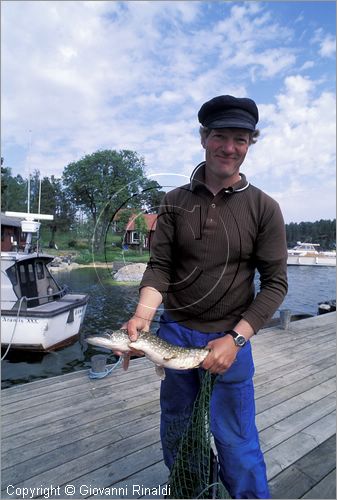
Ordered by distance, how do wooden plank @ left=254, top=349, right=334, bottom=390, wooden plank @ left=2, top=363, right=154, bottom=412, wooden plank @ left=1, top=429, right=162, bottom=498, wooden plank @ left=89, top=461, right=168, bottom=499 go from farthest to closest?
wooden plank @ left=254, top=349, right=334, bottom=390 → wooden plank @ left=2, top=363, right=154, bottom=412 → wooden plank @ left=1, top=429, right=162, bottom=498 → wooden plank @ left=89, top=461, right=168, bottom=499

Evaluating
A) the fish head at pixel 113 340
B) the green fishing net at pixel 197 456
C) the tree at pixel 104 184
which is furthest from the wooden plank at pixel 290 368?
the tree at pixel 104 184

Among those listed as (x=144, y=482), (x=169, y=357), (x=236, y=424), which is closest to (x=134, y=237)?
(x=169, y=357)

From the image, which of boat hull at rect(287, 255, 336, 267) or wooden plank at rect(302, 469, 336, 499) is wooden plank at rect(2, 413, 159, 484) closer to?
wooden plank at rect(302, 469, 336, 499)

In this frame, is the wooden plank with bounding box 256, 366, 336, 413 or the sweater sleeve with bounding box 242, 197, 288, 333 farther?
the wooden plank with bounding box 256, 366, 336, 413

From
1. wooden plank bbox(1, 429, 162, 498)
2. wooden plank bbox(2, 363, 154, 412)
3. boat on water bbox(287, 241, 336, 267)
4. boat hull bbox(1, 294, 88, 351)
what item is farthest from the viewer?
boat on water bbox(287, 241, 336, 267)

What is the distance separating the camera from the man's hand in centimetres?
196

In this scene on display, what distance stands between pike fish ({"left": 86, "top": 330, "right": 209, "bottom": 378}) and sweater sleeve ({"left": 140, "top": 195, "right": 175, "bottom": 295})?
39 centimetres

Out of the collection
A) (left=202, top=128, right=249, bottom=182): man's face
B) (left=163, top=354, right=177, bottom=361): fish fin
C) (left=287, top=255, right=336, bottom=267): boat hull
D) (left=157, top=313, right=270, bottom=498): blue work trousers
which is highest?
(left=202, top=128, right=249, bottom=182): man's face

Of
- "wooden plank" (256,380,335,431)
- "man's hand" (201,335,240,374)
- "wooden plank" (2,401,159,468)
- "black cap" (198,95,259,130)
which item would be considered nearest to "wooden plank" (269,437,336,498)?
"wooden plank" (256,380,335,431)

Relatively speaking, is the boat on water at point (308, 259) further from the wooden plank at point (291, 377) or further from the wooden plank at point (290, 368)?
the wooden plank at point (291, 377)

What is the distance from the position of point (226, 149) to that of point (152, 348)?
140 centimetres

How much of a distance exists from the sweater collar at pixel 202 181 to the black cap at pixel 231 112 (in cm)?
31

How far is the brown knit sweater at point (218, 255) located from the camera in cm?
210

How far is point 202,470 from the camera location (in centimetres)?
237
